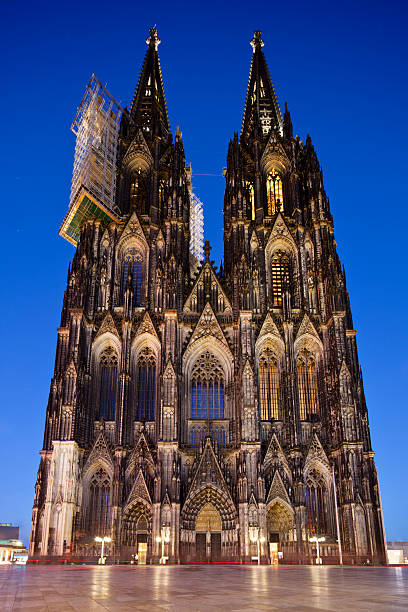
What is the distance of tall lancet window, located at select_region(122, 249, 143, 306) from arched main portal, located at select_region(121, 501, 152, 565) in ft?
51.6

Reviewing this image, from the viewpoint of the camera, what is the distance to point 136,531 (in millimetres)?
37312

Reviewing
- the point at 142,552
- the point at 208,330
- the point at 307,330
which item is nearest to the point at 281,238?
the point at 307,330

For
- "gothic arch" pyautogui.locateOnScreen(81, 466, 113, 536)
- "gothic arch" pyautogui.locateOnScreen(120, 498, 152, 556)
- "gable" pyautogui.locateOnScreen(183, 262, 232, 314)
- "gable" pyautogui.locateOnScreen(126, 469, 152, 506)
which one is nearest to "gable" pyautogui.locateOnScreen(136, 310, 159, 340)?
"gable" pyautogui.locateOnScreen(183, 262, 232, 314)

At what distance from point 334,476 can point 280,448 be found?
4.07 m

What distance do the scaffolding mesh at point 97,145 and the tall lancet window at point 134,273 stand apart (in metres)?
5.15

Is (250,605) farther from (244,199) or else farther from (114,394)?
(244,199)

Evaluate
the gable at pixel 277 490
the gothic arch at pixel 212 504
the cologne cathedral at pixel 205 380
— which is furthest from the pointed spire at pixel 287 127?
the gothic arch at pixel 212 504

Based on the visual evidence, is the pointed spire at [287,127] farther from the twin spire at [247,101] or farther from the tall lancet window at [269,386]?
the tall lancet window at [269,386]

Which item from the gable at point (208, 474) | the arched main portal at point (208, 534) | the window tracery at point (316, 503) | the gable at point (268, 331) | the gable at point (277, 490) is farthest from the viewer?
the gable at point (268, 331)

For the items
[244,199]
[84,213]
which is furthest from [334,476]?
[84,213]

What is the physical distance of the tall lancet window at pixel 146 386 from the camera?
40.7 metres

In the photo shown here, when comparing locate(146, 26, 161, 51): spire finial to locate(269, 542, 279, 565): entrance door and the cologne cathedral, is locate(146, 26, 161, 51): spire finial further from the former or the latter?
locate(269, 542, 279, 565): entrance door

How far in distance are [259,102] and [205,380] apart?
31.5m

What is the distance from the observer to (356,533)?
35188 millimetres
